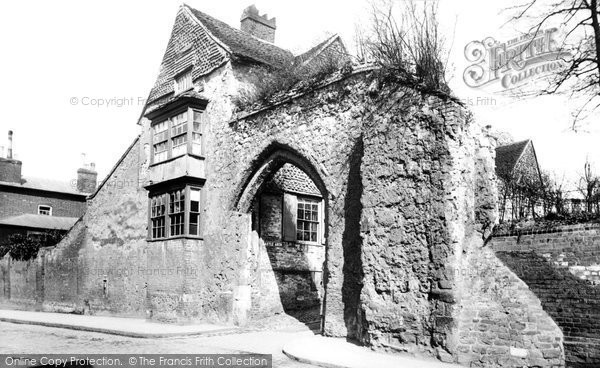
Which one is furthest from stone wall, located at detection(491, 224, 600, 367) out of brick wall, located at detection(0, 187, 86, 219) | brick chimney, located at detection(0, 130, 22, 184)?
brick chimney, located at detection(0, 130, 22, 184)

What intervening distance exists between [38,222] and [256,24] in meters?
20.9

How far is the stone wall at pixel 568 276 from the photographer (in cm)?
912

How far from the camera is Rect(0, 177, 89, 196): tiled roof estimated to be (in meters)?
36.0

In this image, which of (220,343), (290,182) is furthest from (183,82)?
(220,343)

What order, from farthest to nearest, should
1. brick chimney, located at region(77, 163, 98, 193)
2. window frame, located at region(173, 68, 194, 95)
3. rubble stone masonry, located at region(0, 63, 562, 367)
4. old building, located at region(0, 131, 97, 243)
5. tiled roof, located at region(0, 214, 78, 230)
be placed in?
1. brick chimney, located at region(77, 163, 98, 193)
2. old building, located at region(0, 131, 97, 243)
3. tiled roof, located at region(0, 214, 78, 230)
4. window frame, located at region(173, 68, 194, 95)
5. rubble stone masonry, located at region(0, 63, 562, 367)

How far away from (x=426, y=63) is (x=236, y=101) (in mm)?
7092

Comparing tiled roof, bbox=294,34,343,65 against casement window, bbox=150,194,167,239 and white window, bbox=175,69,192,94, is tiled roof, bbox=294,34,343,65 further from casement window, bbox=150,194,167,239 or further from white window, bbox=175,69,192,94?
casement window, bbox=150,194,167,239

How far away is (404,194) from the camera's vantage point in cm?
1041

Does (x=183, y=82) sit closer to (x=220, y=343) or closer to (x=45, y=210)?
(x=220, y=343)

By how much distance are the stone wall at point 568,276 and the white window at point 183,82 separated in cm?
1241

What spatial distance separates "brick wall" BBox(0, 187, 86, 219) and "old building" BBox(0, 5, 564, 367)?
1068 cm

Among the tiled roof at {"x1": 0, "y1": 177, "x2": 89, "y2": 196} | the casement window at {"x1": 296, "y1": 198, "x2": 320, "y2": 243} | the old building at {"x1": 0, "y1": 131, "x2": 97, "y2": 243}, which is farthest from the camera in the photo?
the tiled roof at {"x1": 0, "y1": 177, "x2": 89, "y2": 196}

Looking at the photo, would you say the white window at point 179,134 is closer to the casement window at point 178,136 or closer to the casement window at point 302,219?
the casement window at point 178,136

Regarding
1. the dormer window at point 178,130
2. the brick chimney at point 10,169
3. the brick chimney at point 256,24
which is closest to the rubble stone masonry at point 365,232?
the dormer window at point 178,130
